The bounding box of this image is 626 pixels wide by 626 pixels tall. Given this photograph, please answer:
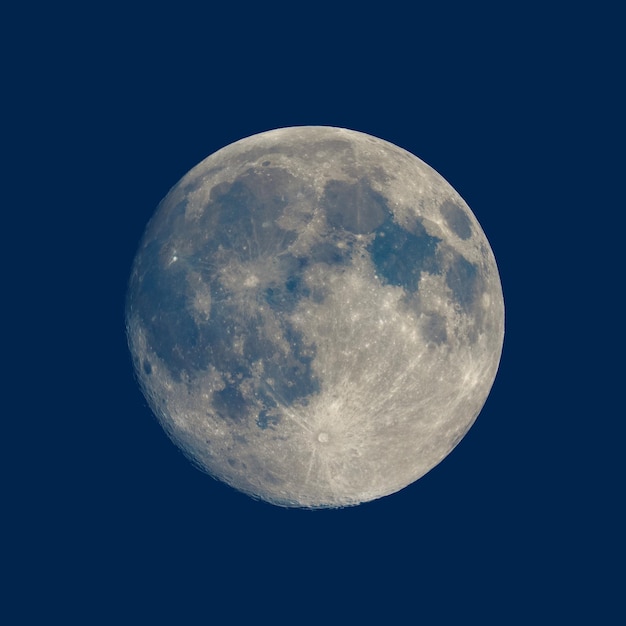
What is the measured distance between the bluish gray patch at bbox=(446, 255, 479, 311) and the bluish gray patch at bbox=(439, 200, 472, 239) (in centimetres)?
41

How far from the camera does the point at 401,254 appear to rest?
7.44 m

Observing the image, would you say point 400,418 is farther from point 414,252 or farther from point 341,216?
point 341,216

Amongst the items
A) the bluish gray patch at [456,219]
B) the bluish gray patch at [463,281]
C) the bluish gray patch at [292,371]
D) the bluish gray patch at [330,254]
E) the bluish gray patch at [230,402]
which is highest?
the bluish gray patch at [456,219]

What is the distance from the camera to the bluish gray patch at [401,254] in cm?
733

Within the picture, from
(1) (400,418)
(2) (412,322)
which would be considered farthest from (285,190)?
(1) (400,418)

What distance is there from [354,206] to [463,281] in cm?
173

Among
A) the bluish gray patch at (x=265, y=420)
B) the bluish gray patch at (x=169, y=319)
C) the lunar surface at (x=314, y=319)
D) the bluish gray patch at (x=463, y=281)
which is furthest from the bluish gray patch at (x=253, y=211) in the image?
the bluish gray patch at (x=463, y=281)

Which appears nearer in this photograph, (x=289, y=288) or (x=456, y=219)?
(x=289, y=288)

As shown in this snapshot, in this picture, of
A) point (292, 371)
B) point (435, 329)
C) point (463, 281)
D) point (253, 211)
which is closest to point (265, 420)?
point (292, 371)

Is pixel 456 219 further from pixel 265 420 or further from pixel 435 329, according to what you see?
pixel 265 420

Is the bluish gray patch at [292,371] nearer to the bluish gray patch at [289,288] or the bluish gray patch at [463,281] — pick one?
the bluish gray patch at [289,288]

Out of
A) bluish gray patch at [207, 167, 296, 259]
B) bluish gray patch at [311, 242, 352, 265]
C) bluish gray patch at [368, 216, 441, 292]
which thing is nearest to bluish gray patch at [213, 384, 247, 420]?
bluish gray patch at [207, 167, 296, 259]

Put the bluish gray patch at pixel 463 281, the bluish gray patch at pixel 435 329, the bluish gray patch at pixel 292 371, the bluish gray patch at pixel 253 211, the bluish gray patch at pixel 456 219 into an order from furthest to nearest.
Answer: the bluish gray patch at pixel 456 219
the bluish gray patch at pixel 463 281
the bluish gray patch at pixel 435 329
the bluish gray patch at pixel 253 211
the bluish gray patch at pixel 292 371

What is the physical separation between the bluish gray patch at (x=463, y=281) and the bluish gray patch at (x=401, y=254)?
288 millimetres
